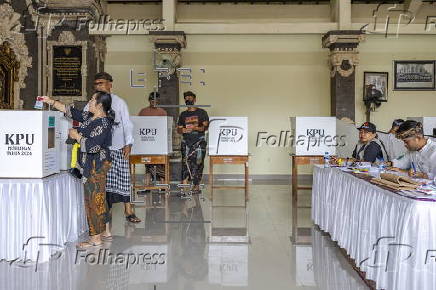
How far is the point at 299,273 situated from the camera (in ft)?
11.7

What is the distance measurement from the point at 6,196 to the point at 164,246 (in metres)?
1.46

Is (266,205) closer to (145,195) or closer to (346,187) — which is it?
(145,195)

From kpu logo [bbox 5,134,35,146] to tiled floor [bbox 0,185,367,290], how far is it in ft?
3.22

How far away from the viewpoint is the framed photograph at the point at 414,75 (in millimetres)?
10258

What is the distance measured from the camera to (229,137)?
24.5 ft

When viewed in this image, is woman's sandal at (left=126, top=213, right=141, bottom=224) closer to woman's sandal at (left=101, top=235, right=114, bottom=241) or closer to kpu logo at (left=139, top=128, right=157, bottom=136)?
woman's sandal at (left=101, top=235, right=114, bottom=241)

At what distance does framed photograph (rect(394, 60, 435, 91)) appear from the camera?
10.3 meters

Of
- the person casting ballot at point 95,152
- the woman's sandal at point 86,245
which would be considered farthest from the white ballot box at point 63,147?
the woman's sandal at point 86,245

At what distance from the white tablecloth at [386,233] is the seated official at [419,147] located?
1.67 feet

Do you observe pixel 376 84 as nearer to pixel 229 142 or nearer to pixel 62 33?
pixel 229 142

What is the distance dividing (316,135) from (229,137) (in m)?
1.38

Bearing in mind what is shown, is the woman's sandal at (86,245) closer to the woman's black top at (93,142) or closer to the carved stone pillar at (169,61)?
the woman's black top at (93,142)

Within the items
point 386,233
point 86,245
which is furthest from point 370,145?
point 86,245

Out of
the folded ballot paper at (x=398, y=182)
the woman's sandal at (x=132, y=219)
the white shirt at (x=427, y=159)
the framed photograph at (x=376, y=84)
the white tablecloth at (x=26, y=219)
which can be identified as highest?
the framed photograph at (x=376, y=84)
